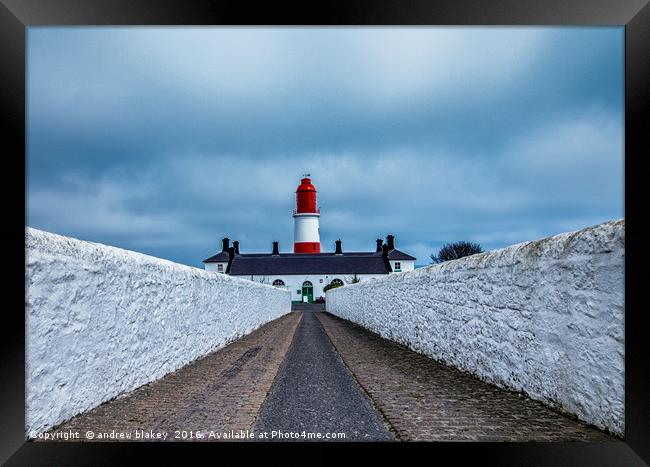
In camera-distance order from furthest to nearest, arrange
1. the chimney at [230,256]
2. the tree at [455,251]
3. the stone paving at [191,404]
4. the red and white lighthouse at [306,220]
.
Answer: the chimney at [230,256] < the red and white lighthouse at [306,220] < the tree at [455,251] < the stone paving at [191,404]

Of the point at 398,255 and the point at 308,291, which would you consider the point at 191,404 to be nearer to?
the point at 308,291

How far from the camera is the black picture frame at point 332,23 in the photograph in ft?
7.54

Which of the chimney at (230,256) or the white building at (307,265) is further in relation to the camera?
the chimney at (230,256)

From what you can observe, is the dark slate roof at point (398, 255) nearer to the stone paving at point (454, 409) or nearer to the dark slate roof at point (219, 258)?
the dark slate roof at point (219, 258)

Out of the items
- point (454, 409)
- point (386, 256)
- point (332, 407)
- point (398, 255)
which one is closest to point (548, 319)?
point (454, 409)

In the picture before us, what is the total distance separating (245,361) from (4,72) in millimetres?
5121

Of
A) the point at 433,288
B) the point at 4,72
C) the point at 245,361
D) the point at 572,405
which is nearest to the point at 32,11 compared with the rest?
the point at 4,72

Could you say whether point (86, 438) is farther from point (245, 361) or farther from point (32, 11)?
point (245, 361)

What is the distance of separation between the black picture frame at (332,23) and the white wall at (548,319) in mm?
479

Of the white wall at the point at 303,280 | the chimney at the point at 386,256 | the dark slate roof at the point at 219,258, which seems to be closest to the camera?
the white wall at the point at 303,280

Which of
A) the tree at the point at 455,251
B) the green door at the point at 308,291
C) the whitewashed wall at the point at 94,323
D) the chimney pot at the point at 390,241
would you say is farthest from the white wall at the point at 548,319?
the chimney pot at the point at 390,241

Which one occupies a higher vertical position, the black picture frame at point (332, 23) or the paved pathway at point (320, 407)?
the black picture frame at point (332, 23)

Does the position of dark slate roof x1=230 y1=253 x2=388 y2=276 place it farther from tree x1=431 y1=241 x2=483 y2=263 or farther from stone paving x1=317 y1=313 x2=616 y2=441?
stone paving x1=317 y1=313 x2=616 y2=441

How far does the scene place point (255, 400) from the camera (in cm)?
383
